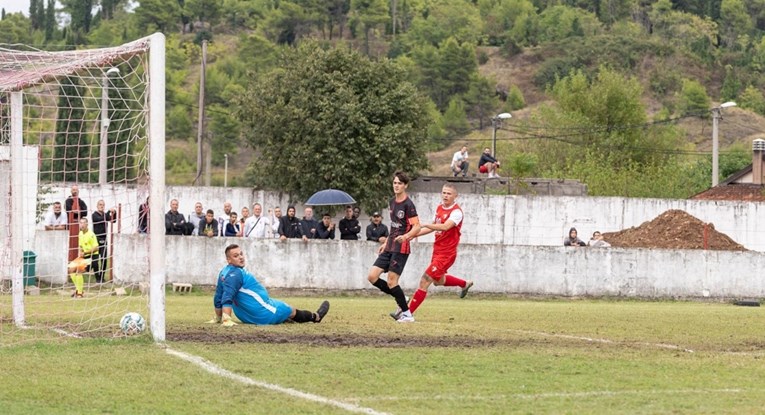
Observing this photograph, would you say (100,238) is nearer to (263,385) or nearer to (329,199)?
(329,199)

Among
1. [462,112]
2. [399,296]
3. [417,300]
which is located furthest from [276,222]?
[462,112]

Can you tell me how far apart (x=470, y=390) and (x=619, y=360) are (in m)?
2.92

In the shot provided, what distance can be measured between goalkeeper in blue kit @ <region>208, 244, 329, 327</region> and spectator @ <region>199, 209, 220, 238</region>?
535 inches

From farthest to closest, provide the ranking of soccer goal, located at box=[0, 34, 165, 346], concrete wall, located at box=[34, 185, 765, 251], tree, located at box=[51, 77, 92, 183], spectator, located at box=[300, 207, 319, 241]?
concrete wall, located at box=[34, 185, 765, 251] < spectator, located at box=[300, 207, 319, 241] < tree, located at box=[51, 77, 92, 183] < soccer goal, located at box=[0, 34, 165, 346]

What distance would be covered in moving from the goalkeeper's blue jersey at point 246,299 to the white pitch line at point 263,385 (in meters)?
3.18

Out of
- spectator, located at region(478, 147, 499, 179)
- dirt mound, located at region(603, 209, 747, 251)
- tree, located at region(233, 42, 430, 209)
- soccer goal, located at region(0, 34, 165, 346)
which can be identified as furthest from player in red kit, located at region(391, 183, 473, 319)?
spectator, located at region(478, 147, 499, 179)

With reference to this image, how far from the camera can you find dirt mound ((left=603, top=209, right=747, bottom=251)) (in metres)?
38.7

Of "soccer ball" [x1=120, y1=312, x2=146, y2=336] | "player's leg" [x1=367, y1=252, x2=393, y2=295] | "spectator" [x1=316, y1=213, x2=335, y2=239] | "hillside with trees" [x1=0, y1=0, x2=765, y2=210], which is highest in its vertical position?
"hillside with trees" [x1=0, y1=0, x2=765, y2=210]

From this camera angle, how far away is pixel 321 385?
35.8ft

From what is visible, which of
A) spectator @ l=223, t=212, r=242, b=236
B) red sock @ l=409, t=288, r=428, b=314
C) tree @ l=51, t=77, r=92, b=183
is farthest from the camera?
spectator @ l=223, t=212, r=242, b=236

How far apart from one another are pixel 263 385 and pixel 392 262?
7.36m

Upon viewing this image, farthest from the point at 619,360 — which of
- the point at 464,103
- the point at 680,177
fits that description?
the point at 464,103

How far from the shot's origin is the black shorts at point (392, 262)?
18.1 metres

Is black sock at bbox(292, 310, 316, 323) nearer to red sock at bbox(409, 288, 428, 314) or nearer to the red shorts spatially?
red sock at bbox(409, 288, 428, 314)
